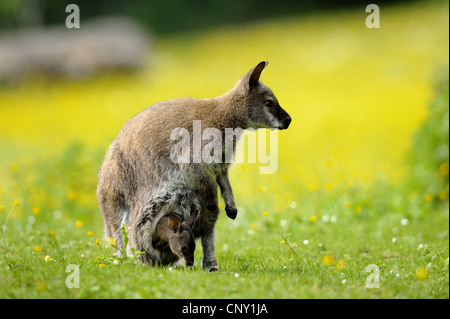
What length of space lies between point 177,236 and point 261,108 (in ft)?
5.06

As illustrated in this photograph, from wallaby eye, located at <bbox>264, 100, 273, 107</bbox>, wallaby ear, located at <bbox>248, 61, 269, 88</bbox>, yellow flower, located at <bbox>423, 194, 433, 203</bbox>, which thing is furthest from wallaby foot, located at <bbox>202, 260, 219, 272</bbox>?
yellow flower, located at <bbox>423, 194, 433, 203</bbox>

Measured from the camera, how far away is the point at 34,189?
1121 cm

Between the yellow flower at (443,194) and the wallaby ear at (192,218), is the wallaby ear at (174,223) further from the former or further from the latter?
the yellow flower at (443,194)

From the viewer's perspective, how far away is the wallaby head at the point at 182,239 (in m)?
6.23

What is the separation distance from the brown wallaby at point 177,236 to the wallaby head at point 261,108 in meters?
1.14

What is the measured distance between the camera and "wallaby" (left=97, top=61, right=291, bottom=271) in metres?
6.29

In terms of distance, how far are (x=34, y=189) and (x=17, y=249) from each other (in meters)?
3.90

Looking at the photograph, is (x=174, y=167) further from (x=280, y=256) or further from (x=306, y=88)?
(x=306, y=88)

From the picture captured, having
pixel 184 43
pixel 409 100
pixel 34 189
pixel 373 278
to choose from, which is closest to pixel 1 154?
pixel 34 189

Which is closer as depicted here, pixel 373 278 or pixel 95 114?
pixel 373 278

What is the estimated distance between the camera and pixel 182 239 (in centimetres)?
623

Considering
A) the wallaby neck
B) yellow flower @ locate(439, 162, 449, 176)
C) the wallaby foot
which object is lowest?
the wallaby foot

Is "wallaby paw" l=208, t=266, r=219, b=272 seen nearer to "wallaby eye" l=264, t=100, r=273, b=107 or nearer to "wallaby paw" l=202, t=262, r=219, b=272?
"wallaby paw" l=202, t=262, r=219, b=272

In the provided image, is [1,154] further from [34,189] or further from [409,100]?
[409,100]
